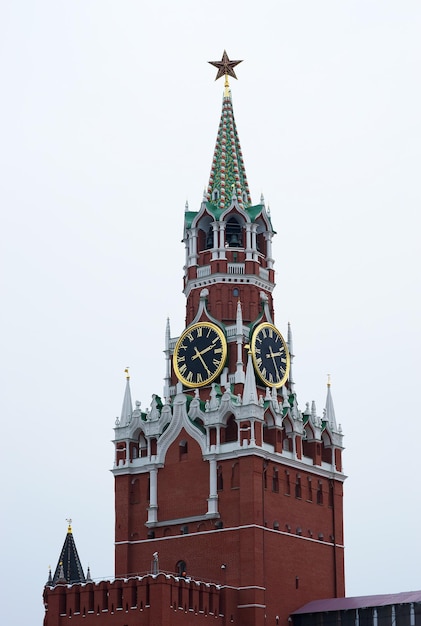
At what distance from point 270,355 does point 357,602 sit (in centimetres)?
1643

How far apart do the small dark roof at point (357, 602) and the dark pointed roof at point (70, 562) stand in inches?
614

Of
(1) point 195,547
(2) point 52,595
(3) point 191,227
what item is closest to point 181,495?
(1) point 195,547

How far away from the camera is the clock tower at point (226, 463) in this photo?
275 ft

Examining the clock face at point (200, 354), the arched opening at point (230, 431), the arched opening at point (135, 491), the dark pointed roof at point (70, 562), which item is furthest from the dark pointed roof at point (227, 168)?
the dark pointed roof at point (70, 562)

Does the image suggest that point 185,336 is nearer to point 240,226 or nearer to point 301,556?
point 240,226

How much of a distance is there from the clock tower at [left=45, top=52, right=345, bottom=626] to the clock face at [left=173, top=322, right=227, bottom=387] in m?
0.09

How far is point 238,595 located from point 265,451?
840 cm

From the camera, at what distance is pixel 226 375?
90.6 metres

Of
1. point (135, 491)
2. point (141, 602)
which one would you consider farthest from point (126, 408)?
point (141, 602)

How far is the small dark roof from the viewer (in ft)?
270

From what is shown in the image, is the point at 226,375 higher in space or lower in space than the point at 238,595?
higher

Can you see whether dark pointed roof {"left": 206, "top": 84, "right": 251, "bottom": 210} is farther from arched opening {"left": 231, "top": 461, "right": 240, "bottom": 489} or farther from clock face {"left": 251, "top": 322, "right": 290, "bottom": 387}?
arched opening {"left": 231, "top": 461, "right": 240, "bottom": 489}

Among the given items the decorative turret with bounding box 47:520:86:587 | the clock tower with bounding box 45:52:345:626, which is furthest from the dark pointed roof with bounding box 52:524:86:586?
the clock tower with bounding box 45:52:345:626

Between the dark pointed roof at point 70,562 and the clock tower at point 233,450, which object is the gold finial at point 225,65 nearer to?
the clock tower at point 233,450
